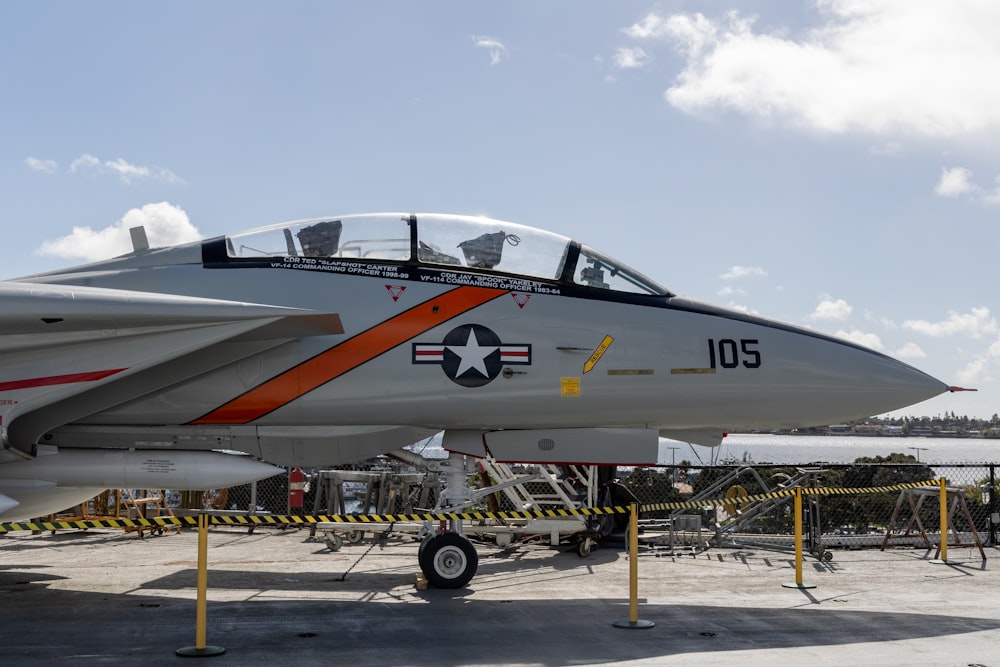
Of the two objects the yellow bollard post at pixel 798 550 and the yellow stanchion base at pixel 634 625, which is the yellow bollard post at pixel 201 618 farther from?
the yellow bollard post at pixel 798 550

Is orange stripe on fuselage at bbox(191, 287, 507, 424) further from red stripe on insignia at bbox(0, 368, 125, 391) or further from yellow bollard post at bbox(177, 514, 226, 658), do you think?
yellow bollard post at bbox(177, 514, 226, 658)

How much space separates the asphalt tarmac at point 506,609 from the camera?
619cm

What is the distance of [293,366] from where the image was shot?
839 cm

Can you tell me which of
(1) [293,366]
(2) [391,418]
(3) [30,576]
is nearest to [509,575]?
(2) [391,418]

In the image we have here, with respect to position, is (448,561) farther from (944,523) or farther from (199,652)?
(944,523)

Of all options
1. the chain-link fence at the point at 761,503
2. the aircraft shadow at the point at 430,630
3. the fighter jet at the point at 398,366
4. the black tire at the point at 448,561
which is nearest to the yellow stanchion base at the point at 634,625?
the aircraft shadow at the point at 430,630

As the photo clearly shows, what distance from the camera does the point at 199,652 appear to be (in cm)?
609

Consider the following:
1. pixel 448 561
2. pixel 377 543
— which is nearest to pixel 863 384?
pixel 448 561

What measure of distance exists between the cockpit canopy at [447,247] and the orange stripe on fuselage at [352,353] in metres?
0.42

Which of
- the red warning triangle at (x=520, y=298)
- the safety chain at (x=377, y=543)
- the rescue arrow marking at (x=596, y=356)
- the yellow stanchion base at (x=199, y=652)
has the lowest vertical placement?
the safety chain at (x=377, y=543)

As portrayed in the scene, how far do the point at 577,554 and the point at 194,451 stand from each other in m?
5.62

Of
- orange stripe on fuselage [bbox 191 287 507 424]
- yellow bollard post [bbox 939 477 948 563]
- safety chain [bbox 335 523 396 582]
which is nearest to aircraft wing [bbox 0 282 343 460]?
orange stripe on fuselage [bbox 191 287 507 424]

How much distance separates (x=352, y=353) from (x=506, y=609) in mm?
2705

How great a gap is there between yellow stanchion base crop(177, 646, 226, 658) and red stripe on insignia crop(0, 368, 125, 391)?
2.71 metres
